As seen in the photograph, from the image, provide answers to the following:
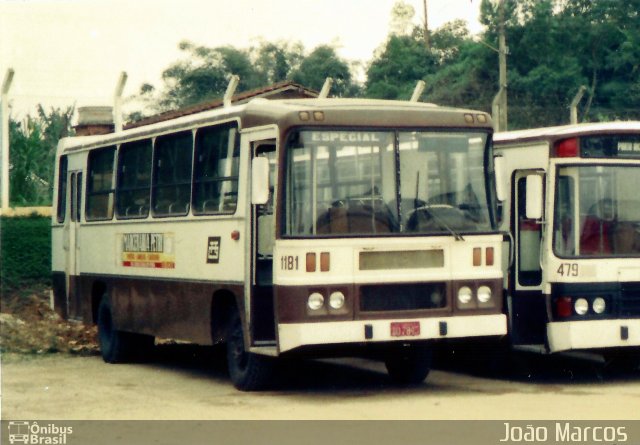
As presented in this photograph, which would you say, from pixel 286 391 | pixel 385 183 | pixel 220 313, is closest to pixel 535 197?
pixel 385 183

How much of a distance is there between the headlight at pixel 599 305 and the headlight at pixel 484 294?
1154mm

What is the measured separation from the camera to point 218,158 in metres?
15.1

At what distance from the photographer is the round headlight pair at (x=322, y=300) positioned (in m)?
13.2

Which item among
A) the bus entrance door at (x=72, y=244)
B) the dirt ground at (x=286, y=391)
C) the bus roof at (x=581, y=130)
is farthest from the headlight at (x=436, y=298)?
the bus entrance door at (x=72, y=244)

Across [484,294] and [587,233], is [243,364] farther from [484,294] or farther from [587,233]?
[587,233]

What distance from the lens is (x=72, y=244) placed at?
19891 mm

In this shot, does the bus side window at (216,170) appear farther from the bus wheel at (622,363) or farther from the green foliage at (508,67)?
the green foliage at (508,67)

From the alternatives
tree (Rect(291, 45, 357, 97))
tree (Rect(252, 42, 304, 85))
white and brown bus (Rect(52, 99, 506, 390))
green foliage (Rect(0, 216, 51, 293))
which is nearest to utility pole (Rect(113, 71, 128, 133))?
green foliage (Rect(0, 216, 51, 293))

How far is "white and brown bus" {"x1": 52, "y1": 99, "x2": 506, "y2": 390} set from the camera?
1328 cm

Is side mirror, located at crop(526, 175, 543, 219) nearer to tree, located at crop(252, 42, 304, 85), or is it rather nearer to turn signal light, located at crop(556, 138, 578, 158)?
turn signal light, located at crop(556, 138, 578, 158)

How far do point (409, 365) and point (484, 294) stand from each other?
5.68ft

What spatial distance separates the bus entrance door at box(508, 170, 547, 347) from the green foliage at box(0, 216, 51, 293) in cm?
1407
